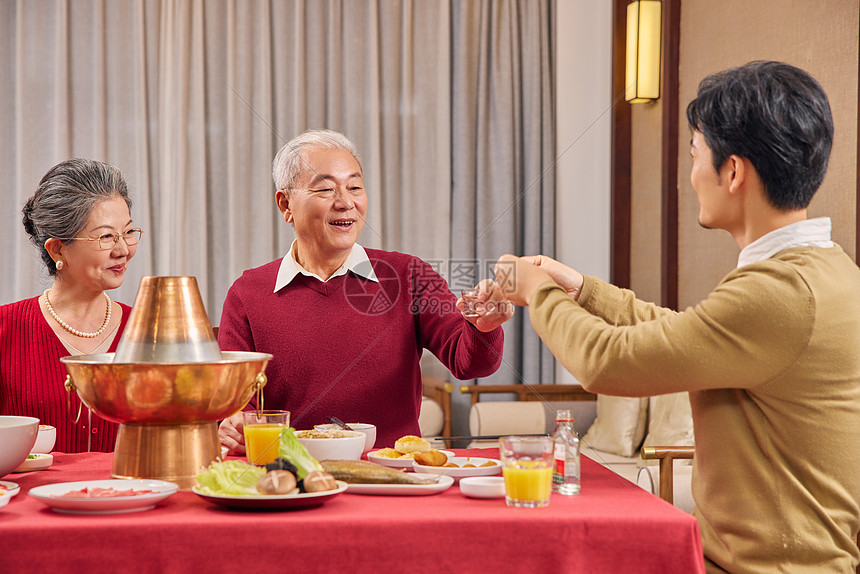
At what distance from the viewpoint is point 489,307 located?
1.71 meters

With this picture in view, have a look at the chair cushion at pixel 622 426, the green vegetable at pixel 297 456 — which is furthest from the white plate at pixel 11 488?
the chair cushion at pixel 622 426

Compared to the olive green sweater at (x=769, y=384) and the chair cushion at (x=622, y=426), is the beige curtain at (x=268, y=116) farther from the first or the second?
the olive green sweater at (x=769, y=384)

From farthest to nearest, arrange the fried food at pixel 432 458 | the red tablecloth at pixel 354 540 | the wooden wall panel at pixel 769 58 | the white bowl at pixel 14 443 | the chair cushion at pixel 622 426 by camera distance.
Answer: the chair cushion at pixel 622 426 < the wooden wall panel at pixel 769 58 < the fried food at pixel 432 458 < the white bowl at pixel 14 443 < the red tablecloth at pixel 354 540

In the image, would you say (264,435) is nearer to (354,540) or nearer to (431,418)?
(354,540)

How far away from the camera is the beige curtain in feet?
13.9

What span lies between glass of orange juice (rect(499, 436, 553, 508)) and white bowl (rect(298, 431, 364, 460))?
1.11ft

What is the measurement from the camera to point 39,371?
1966mm

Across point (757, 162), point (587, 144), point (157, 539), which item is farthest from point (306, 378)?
point (587, 144)

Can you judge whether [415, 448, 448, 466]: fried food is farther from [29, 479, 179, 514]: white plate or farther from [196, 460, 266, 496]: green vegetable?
[29, 479, 179, 514]: white plate

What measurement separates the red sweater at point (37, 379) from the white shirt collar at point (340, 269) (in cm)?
57

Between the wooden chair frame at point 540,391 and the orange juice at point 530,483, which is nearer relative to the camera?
the orange juice at point 530,483

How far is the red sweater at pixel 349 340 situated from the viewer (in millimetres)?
2031

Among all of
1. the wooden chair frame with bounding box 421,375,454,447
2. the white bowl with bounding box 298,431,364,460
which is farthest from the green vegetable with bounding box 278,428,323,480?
the wooden chair frame with bounding box 421,375,454,447

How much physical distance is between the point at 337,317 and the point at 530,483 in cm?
107
